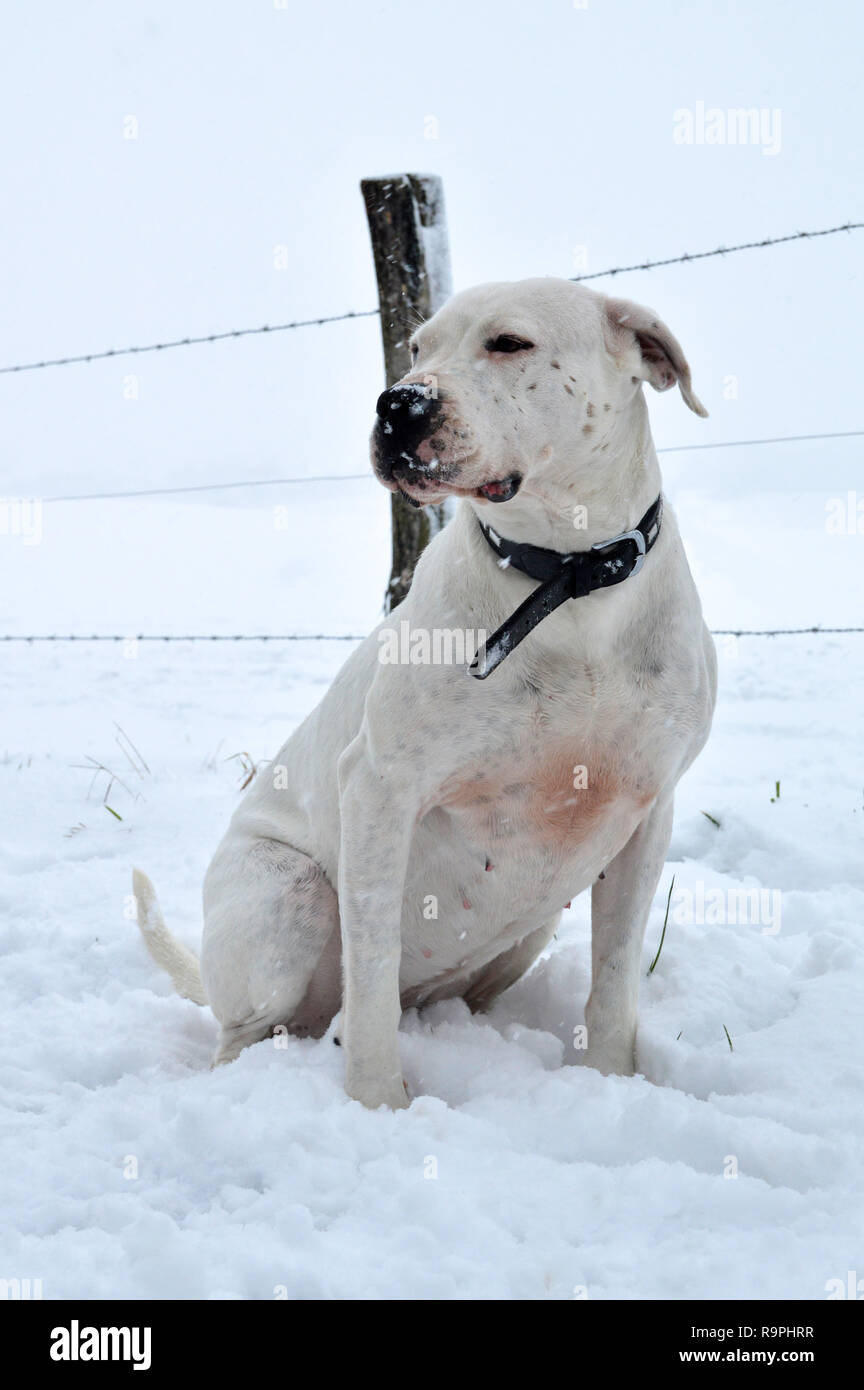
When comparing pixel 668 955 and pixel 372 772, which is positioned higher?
pixel 372 772

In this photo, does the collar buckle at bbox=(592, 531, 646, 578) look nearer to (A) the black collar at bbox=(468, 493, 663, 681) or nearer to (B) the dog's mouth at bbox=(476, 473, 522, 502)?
(A) the black collar at bbox=(468, 493, 663, 681)

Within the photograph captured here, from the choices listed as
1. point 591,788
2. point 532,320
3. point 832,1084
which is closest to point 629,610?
point 591,788

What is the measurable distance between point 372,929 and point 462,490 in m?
0.82

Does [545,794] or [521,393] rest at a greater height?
[521,393]

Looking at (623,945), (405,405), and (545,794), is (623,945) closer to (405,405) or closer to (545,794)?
(545,794)

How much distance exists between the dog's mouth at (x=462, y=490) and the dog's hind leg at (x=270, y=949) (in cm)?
90

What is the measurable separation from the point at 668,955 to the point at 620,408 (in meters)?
1.42

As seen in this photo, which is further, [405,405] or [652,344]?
[652,344]

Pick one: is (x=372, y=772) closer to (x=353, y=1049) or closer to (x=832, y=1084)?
(x=353, y=1049)

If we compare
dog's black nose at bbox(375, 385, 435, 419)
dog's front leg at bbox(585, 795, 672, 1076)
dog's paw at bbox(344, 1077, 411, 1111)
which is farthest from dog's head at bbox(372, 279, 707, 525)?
dog's paw at bbox(344, 1077, 411, 1111)

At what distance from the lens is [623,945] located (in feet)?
7.52

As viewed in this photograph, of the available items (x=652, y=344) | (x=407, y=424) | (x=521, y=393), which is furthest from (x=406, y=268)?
(x=407, y=424)

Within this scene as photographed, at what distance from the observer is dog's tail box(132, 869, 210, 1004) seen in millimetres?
2723

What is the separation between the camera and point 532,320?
1957 millimetres
